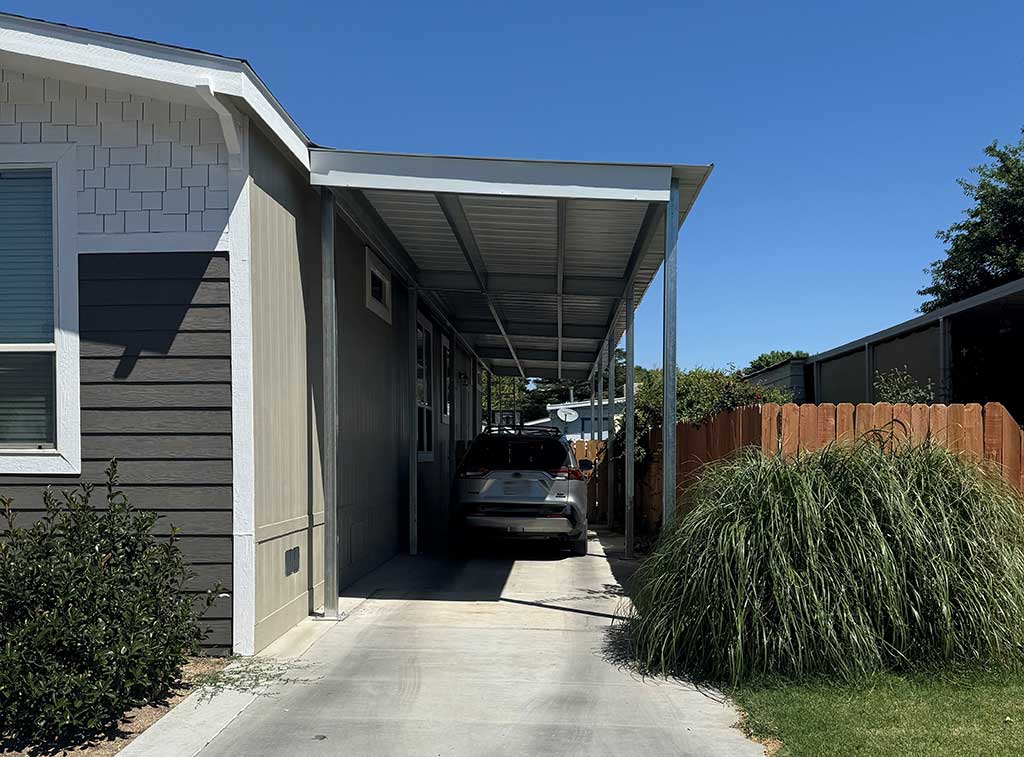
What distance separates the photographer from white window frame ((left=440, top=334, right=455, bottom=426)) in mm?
16172

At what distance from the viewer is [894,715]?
4.83m

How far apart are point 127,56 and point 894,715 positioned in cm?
593

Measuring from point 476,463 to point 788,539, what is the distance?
5785 mm

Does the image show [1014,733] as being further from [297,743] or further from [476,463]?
[476,463]

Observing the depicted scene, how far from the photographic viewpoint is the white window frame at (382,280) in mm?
10023

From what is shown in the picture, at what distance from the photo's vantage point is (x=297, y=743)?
4.61 metres

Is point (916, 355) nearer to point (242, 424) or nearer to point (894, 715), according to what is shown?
point (894, 715)

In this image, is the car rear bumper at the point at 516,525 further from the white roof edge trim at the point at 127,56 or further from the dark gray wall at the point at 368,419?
the white roof edge trim at the point at 127,56

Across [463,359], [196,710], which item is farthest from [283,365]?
[463,359]

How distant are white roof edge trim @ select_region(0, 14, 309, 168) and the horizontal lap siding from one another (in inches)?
43.7

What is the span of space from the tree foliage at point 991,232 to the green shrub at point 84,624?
2027 centimetres

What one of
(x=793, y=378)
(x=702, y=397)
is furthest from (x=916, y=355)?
(x=793, y=378)

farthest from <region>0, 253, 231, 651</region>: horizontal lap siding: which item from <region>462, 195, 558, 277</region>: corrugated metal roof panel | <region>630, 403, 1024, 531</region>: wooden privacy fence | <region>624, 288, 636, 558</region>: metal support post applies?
<region>624, 288, 636, 558</region>: metal support post

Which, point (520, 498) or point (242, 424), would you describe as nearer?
point (242, 424)
